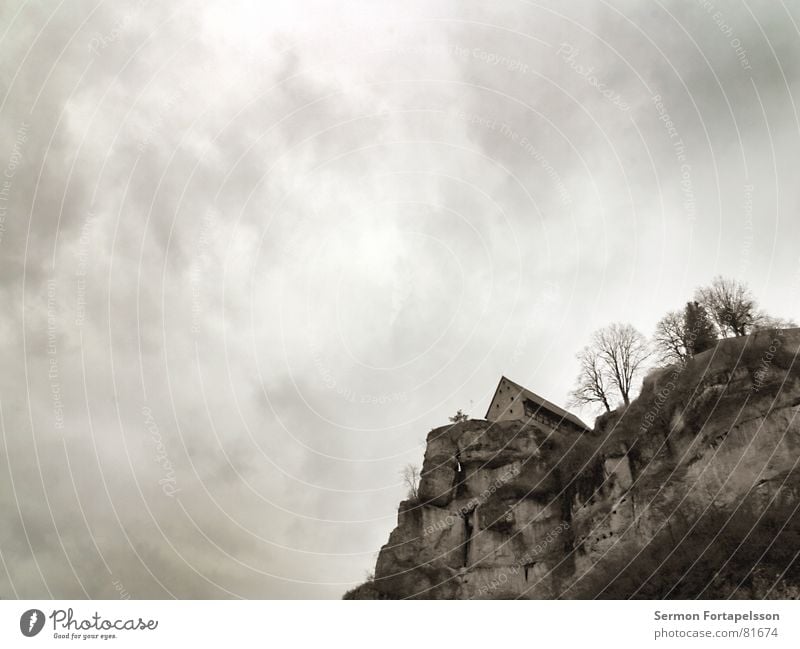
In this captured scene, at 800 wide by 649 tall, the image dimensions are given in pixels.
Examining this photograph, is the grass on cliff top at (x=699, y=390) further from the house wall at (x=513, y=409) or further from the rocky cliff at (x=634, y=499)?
the house wall at (x=513, y=409)

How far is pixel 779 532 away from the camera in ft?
98.6

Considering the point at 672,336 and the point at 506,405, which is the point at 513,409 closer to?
the point at 506,405
